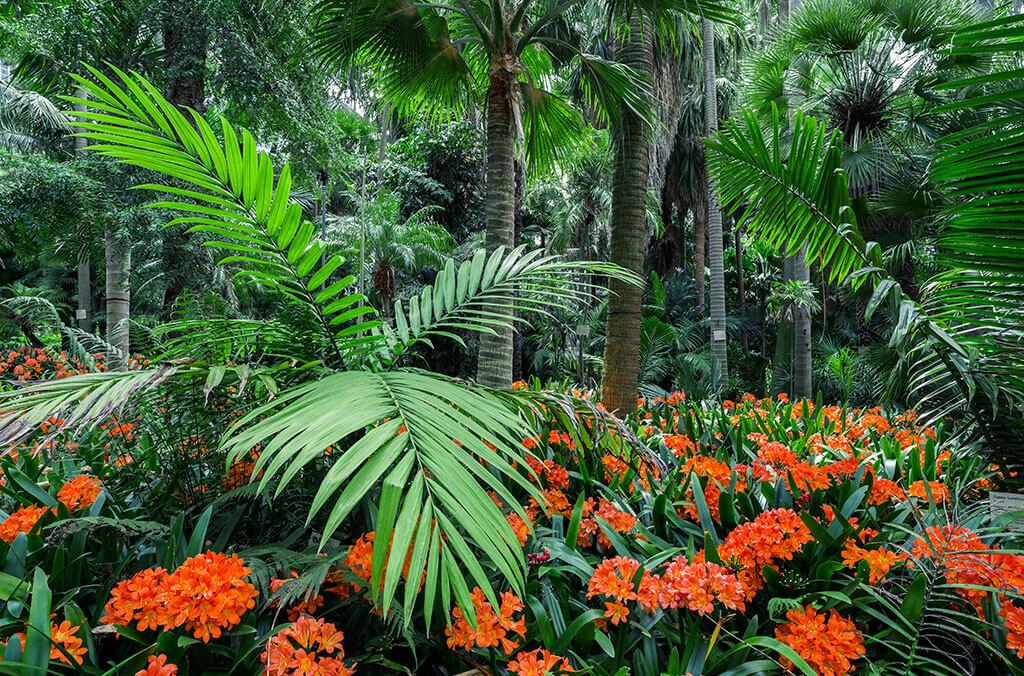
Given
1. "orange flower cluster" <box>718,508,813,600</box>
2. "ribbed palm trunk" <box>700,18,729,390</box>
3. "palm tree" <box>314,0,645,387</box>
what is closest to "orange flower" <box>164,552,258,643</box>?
"orange flower cluster" <box>718,508,813,600</box>

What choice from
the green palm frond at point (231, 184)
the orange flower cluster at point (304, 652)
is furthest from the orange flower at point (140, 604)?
the green palm frond at point (231, 184)

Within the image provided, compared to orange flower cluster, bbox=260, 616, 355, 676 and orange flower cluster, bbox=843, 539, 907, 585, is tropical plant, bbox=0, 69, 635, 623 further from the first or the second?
orange flower cluster, bbox=843, 539, 907, 585

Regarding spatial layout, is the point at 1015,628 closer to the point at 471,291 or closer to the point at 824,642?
the point at 824,642

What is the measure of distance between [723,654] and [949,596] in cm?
62

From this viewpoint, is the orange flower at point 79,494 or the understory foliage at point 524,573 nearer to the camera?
the understory foliage at point 524,573

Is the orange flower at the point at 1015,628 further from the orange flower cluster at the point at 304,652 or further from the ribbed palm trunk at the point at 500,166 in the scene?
the ribbed palm trunk at the point at 500,166

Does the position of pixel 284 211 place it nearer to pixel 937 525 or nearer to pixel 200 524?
pixel 200 524

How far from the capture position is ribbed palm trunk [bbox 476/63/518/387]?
3590mm

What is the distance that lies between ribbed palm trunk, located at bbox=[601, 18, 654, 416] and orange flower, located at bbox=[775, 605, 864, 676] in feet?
8.71

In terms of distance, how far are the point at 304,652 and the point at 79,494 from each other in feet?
3.56

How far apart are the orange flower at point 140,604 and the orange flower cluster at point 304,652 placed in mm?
227

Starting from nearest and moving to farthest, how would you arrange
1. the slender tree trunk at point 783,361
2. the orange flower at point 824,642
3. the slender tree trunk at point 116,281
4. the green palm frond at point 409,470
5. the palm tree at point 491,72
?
the green palm frond at point 409,470 < the orange flower at point 824,642 < the palm tree at point 491,72 < the slender tree trunk at point 116,281 < the slender tree trunk at point 783,361

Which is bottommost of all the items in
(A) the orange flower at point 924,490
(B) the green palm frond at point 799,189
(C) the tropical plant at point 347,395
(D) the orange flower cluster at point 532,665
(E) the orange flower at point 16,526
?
(D) the orange flower cluster at point 532,665

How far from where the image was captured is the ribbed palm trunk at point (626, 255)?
413 cm
